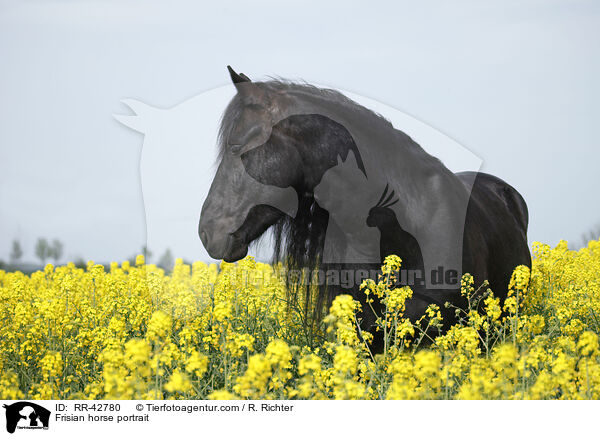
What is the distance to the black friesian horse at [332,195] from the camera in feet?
11.8

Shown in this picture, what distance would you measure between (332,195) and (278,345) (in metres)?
1.17

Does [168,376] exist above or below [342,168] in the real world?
below

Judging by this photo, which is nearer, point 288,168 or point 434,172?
point 288,168

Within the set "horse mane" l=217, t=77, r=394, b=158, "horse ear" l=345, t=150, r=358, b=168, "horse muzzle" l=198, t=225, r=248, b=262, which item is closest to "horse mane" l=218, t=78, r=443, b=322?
"horse mane" l=217, t=77, r=394, b=158

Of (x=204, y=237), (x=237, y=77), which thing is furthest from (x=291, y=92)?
(x=204, y=237)

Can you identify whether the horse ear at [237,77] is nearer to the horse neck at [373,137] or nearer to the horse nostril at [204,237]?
the horse neck at [373,137]

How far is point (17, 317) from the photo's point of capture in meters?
4.76

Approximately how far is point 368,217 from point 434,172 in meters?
0.58

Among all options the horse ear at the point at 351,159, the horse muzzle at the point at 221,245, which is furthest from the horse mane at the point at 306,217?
the horse muzzle at the point at 221,245

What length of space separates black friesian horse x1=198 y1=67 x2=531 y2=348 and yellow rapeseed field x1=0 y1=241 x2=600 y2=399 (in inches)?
8.0

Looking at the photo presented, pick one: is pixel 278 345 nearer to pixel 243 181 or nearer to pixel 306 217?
pixel 243 181
